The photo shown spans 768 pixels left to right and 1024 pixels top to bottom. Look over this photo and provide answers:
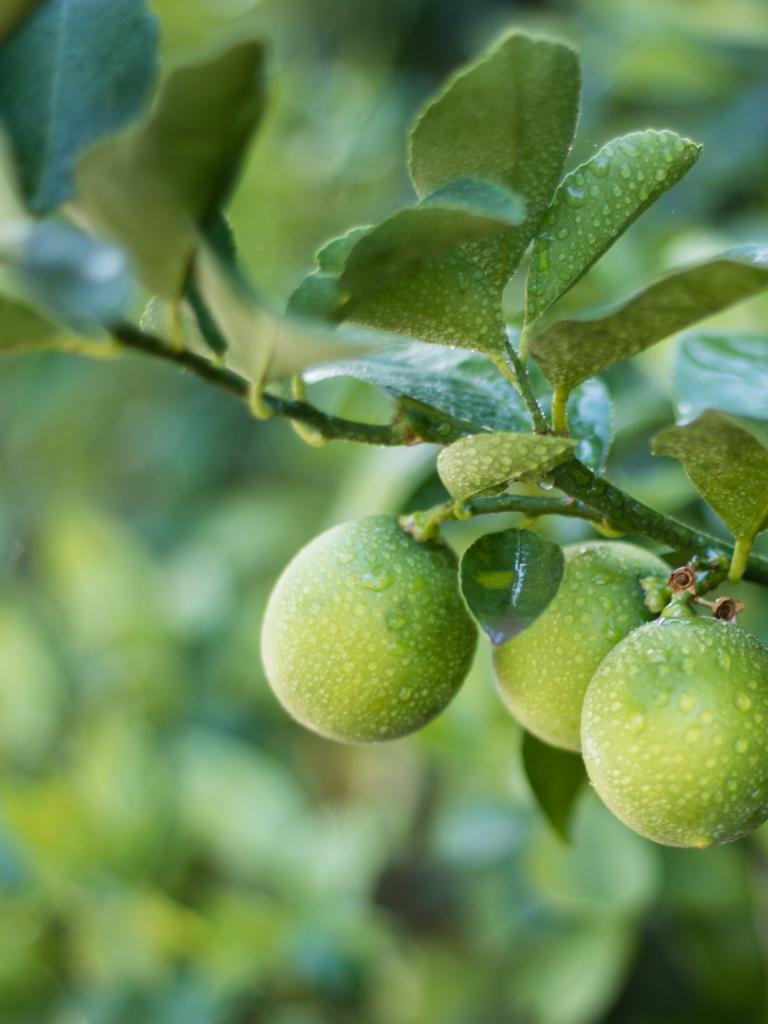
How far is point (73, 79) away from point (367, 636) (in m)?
0.32

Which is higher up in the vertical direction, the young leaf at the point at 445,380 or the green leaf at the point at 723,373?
the young leaf at the point at 445,380

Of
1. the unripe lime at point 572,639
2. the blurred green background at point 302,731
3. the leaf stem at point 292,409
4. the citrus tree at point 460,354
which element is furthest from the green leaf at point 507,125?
the blurred green background at point 302,731

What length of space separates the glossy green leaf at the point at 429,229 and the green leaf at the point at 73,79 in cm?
12

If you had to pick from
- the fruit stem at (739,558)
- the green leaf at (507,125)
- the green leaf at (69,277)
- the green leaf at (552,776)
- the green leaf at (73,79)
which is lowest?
the green leaf at (552,776)

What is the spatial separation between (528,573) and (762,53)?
154 centimetres

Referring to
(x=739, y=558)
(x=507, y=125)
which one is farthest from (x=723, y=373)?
(x=507, y=125)

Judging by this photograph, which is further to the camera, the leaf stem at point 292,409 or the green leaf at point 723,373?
the green leaf at point 723,373

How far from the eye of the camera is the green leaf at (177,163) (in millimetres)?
414

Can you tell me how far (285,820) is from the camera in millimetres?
1916

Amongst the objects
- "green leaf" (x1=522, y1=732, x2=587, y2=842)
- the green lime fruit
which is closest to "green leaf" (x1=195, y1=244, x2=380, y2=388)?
the green lime fruit

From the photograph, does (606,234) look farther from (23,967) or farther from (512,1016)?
(23,967)

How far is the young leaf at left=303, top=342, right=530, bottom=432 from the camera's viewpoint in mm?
664

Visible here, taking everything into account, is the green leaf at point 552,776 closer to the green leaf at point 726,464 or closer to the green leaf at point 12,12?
the green leaf at point 726,464

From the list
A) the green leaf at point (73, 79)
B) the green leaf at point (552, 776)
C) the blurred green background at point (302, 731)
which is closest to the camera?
the green leaf at point (73, 79)
